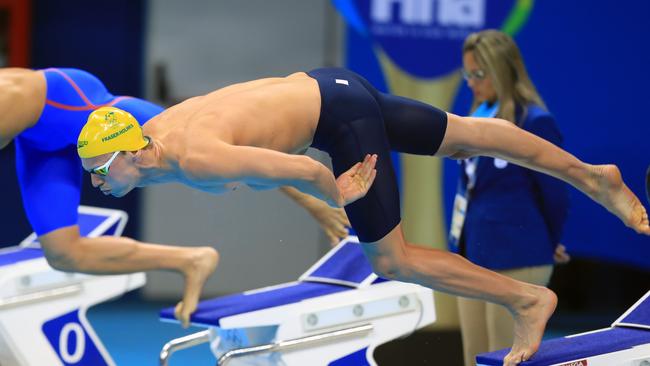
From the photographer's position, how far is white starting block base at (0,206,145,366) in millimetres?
5094

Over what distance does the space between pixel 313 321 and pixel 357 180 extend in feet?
2.97

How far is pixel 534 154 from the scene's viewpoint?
4223 millimetres

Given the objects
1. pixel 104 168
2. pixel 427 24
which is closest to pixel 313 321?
pixel 104 168

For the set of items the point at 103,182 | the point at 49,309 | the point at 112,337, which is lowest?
the point at 112,337

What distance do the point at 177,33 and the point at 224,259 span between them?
178 centimetres

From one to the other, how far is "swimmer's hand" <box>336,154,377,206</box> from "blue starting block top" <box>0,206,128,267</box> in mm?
1836

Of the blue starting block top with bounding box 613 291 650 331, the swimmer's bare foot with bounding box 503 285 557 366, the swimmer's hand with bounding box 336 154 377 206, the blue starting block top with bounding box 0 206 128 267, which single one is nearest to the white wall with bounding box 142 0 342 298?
the blue starting block top with bounding box 0 206 128 267

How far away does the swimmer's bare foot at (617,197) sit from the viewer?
4355 millimetres

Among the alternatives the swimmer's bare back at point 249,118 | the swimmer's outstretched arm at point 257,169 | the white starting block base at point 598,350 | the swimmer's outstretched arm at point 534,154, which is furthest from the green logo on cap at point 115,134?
the white starting block base at point 598,350

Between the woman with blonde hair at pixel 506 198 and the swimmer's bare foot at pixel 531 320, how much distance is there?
591mm

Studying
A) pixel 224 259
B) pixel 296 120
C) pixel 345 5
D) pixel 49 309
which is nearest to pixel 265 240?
pixel 224 259

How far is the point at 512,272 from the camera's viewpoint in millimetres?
4852

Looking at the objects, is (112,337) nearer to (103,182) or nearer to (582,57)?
(582,57)

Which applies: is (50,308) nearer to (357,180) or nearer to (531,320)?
(357,180)
